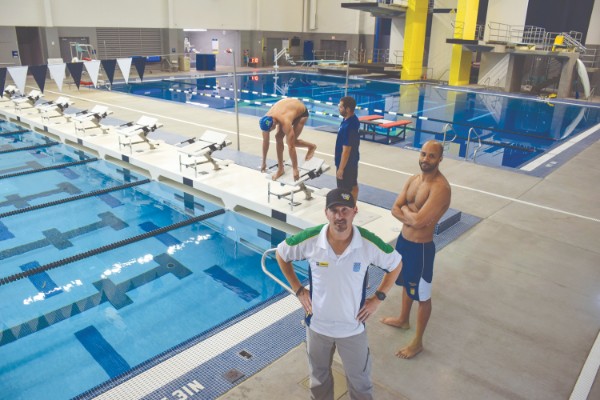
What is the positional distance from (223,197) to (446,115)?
1057 centimetres

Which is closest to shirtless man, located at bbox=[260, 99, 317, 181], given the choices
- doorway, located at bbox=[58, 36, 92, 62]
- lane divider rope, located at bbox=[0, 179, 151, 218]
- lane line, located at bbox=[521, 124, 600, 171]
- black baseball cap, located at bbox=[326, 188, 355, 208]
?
lane divider rope, located at bbox=[0, 179, 151, 218]

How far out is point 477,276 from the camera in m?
4.34

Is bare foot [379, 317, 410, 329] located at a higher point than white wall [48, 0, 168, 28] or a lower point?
lower

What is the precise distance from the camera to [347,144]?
4.98 metres

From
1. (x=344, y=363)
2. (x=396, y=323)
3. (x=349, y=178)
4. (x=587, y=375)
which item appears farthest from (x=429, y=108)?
(x=344, y=363)

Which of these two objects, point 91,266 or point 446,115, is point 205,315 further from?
point 446,115

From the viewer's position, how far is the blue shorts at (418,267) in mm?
3059

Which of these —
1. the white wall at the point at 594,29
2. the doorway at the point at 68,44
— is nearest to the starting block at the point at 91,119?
the doorway at the point at 68,44

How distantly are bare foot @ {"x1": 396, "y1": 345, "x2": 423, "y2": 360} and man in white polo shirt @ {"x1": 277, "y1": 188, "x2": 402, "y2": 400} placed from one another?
79 cm

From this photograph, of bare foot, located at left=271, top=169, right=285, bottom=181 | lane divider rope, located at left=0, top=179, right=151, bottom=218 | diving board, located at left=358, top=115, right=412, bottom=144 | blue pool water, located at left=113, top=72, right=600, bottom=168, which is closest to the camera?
bare foot, located at left=271, top=169, right=285, bottom=181

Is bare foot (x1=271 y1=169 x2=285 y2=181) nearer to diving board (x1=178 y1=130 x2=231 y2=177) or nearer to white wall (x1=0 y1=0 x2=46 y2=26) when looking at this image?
diving board (x1=178 y1=130 x2=231 y2=177)

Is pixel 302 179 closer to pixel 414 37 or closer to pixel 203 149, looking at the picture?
pixel 203 149

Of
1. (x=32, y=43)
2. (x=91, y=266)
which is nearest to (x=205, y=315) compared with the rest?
(x=91, y=266)

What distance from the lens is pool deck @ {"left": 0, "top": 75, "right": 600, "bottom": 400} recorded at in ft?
9.70
